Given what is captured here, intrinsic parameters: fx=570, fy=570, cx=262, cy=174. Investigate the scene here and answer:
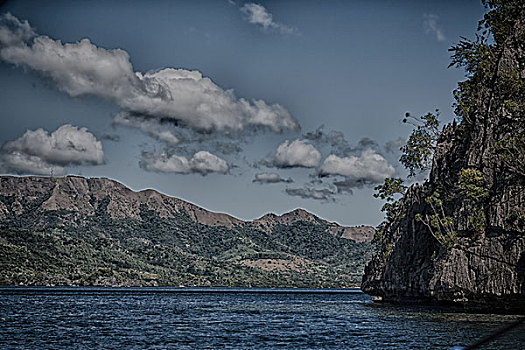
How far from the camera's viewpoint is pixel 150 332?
5862 cm

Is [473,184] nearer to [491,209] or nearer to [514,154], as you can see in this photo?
[491,209]

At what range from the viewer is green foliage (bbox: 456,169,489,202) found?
223 feet

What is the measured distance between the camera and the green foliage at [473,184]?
6800 cm

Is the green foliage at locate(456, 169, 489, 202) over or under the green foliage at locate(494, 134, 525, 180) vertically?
under

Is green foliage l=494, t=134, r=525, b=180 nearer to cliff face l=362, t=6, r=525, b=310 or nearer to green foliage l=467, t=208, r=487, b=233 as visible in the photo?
cliff face l=362, t=6, r=525, b=310

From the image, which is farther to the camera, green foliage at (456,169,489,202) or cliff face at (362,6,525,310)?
green foliage at (456,169,489,202)

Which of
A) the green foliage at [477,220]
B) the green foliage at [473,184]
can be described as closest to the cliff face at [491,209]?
the green foliage at [477,220]

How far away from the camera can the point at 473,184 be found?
69.2m

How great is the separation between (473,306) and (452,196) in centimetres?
1872

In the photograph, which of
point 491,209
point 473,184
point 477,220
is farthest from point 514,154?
point 477,220

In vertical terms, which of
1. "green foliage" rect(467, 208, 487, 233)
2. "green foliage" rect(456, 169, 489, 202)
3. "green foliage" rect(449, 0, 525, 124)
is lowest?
"green foliage" rect(467, 208, 487, 233)

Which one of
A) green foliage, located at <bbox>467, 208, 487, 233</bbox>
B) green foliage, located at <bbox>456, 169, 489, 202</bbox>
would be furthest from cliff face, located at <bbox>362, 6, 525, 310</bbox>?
green foliage, located at <bbox>456, 169, 489, 202</bbox>

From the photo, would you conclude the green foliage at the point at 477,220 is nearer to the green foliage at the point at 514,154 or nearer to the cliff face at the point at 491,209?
the cliff face at the point at 491,209

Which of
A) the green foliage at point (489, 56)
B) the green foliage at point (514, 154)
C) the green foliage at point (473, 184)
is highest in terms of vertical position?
the green foliage at point (489, 56)
